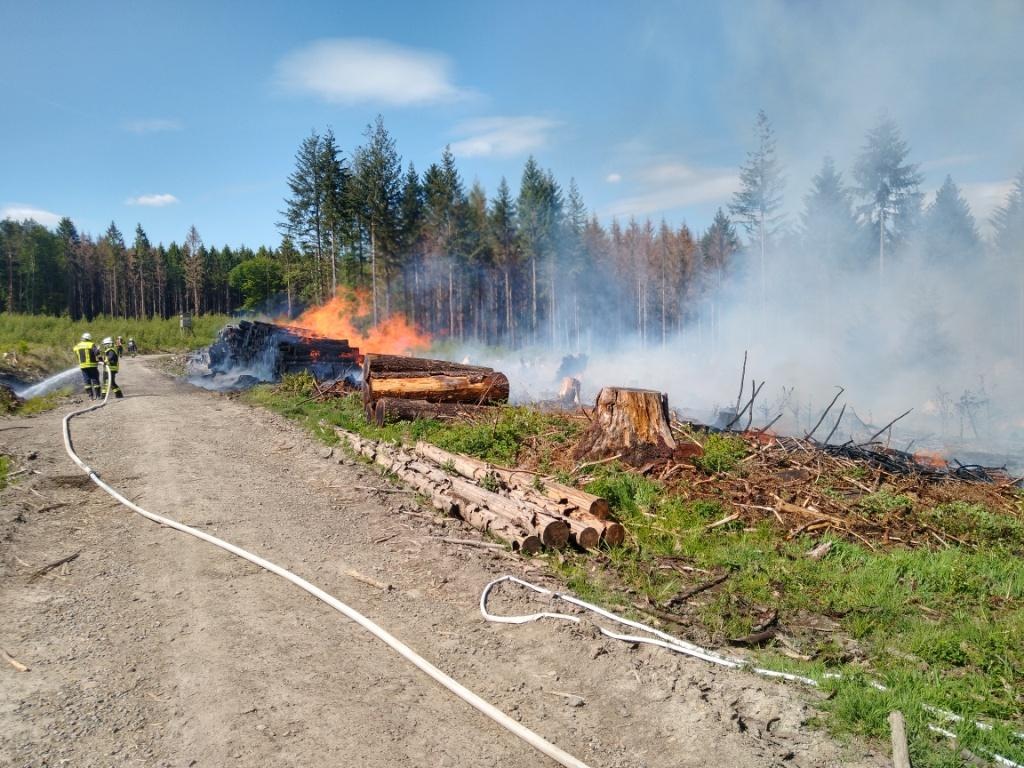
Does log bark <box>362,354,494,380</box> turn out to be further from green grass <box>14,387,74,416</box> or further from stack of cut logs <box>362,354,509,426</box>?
green grass <box>14,387,74,416</box>

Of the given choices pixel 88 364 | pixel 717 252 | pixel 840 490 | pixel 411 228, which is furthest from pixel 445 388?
pixel 717 252

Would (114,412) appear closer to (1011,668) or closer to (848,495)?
(848,495)

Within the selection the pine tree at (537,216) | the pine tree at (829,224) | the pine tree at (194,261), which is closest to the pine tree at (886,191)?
the pine tree at (829,224)

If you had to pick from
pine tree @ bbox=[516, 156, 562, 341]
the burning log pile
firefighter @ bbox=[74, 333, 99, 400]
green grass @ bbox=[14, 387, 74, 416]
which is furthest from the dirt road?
pine tree @ bbox=[516, 156, 562, 341]

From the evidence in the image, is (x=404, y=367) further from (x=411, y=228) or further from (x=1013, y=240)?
(x=1013, y=240)

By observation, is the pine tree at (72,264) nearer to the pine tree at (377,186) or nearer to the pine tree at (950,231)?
the pine tree at (377,186)

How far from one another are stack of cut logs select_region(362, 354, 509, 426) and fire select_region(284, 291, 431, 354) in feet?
49.4

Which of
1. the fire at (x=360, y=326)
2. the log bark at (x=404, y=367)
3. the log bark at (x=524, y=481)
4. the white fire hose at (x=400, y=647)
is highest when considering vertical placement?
the fire at (x=360, y=326)

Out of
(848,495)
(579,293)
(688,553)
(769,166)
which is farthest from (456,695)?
(579,293)

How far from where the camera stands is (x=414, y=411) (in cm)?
1186

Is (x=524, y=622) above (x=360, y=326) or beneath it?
beneath

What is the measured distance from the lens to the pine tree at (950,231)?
34875mm

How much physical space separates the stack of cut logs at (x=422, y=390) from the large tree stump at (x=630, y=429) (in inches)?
161

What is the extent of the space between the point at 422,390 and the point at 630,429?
5.58 m
